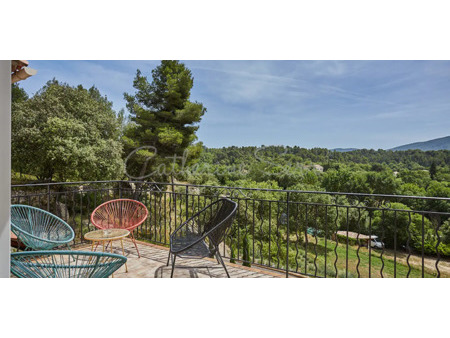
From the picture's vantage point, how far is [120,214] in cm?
387

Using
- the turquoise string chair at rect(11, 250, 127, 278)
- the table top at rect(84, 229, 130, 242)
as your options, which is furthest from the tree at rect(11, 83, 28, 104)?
the turquoise string chair at rect(11, 250, 127, 278)

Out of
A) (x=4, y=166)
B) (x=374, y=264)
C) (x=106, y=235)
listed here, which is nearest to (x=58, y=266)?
(x=4, y=166)

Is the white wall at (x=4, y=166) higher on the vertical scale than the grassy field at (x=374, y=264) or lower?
higher

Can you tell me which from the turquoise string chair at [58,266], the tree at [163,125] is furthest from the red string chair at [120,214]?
the tree at [163,125]

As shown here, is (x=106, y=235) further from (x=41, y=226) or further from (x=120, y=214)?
(x=120, y=214)

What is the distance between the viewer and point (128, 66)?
764 inches

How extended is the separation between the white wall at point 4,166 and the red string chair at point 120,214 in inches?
70.8

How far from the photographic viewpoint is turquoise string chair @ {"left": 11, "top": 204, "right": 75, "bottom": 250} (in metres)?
2.74

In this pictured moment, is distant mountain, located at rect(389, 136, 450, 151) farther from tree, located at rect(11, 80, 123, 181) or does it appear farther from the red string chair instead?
the red string chair

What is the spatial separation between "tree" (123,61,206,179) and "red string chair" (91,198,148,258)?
32.8 feet

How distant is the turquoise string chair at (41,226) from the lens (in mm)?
2739

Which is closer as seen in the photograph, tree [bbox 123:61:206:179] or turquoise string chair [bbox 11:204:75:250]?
turquoise string chair [bbox 11:204:75:250]

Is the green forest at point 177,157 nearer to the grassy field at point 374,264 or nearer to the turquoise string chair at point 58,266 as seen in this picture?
the turquoise string chair at point 58,266
